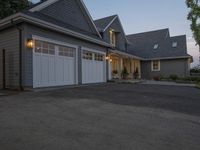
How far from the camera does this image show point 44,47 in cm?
877

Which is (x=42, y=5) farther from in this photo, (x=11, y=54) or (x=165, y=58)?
(x=165, y=58)

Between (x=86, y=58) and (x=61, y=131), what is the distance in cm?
914

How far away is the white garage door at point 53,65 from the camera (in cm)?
832

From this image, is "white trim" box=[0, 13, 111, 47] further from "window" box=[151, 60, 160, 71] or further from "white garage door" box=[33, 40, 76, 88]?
"window" box=[151, 60, 160, 71]

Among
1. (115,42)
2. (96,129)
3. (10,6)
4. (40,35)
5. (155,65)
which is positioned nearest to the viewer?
(96,129)

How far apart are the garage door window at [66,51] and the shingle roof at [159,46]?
13282 millimetres

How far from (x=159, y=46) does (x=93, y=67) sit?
13.8 meters

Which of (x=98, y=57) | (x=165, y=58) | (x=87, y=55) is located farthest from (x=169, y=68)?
(x=87, y=55)

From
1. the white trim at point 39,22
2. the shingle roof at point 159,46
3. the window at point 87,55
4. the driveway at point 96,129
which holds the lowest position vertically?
the driveway at point 96,129

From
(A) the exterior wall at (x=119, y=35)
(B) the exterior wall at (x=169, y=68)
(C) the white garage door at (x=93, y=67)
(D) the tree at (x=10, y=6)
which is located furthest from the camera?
(B) the exterior wall at (x=169, y=68)

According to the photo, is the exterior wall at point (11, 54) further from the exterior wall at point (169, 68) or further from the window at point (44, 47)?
the exterior wall at point (169, 68)

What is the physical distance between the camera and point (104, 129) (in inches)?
122

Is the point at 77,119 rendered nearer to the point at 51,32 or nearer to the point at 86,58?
the point at 51,32

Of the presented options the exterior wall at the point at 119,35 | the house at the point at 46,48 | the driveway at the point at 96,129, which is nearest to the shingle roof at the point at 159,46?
the exterior wall at the point at 119,35
